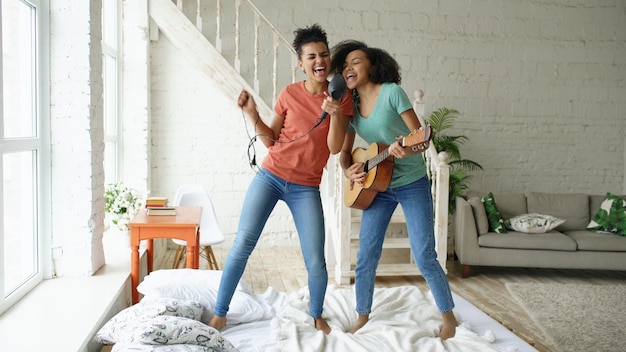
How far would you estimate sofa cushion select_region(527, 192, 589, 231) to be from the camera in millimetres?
5938

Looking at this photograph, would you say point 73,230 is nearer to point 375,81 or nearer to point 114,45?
point 375,81

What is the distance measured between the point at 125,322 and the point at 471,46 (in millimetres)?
5257

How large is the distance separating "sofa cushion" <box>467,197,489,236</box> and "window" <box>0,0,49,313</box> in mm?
3657

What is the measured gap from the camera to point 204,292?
11.0ft

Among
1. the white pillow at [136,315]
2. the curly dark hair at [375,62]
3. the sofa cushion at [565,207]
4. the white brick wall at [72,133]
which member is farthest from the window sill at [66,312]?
the sofa cushion at [565,207]

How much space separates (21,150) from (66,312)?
81cm

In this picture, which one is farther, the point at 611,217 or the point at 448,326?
the point at 611,217

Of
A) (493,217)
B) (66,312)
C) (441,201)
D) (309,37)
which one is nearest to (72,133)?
(66,312)

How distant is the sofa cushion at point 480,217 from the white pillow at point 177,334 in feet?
11.2

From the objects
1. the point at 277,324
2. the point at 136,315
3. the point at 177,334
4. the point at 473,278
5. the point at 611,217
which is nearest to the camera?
the point at 177,334

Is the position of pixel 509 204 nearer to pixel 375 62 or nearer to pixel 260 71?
pixel 260 71

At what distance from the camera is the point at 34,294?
9.69ft

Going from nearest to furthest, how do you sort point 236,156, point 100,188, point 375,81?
point 375,81 → point 100,188 → point 236,156

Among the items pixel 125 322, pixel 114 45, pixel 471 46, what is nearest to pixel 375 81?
pixel 125 322
